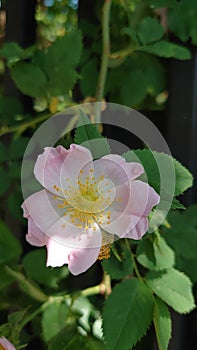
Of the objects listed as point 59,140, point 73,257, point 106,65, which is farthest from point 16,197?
point 73,257

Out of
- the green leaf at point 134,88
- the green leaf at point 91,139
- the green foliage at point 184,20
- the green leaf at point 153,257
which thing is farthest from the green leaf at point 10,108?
the green leaf at point 91,139

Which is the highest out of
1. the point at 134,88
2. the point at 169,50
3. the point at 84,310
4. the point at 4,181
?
the point at 169,50

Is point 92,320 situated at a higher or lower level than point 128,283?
lower

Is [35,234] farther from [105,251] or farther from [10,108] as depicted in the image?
[10,108]

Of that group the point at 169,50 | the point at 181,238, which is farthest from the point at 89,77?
the point at 181,238

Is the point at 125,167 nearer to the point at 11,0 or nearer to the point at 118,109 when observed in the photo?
the point at 118,109

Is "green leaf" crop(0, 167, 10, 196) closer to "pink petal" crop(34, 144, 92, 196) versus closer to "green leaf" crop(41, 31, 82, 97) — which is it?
"green leaf" crop(41, 31, 82, 97)
